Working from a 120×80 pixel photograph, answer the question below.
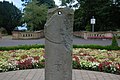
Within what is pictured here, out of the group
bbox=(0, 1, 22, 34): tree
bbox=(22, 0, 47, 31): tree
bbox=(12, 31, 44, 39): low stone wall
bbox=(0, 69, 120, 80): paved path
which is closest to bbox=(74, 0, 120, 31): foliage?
bbox=(22, 0, 47, 31): tree

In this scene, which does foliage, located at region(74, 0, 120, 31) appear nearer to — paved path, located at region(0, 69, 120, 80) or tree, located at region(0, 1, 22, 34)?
tree, located at region(0, 1, 22, 34)

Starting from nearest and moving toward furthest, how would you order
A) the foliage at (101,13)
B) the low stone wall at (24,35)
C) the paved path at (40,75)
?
the paved path at (40,75) → the low stone wall at (24,35) → the foliage at (101,13)

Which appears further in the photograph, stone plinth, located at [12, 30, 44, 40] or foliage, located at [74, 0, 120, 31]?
foliage, located at [74, 0, 120, 31]

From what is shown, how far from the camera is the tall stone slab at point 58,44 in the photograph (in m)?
5.56

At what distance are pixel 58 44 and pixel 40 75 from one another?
12.0 feet

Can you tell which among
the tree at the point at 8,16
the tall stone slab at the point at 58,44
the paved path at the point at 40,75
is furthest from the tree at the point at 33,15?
the tall stone slab at the point at 58,44

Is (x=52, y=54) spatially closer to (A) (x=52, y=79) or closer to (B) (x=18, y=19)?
(A) (x=52, y=79)

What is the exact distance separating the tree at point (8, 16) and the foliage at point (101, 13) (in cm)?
1318

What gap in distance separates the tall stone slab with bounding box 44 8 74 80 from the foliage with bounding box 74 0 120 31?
36.3 meters

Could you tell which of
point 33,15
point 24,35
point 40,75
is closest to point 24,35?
point 24,35

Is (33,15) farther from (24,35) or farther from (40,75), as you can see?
(40,75)

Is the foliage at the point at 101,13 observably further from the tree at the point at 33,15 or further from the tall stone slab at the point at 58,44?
the tall stone slab at the point at 58,44

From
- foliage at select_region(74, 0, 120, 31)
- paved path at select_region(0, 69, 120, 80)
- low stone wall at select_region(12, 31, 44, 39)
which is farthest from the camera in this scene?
foliage at select_region(74, 0, 120, 31)

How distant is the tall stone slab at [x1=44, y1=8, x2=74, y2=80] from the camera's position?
A: 5559 millimetres
